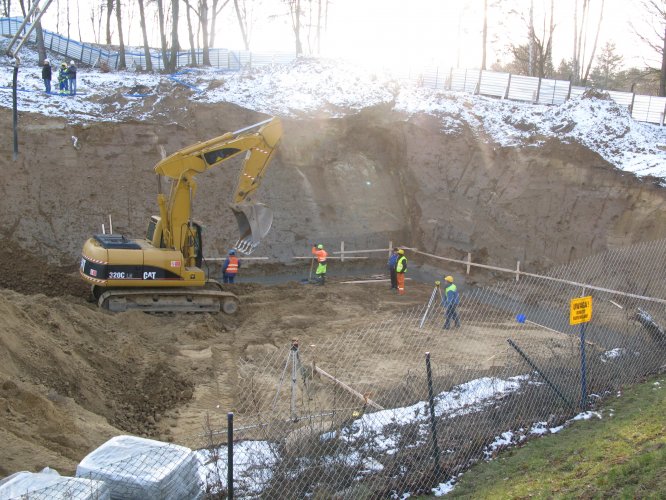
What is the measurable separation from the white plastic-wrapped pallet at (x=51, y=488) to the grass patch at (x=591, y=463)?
A: 12.3 ft

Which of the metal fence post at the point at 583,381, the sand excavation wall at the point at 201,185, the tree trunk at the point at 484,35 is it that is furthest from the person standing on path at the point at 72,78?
the tree trunk at the point at 484,35

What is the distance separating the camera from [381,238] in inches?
880

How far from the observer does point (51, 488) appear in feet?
16.3

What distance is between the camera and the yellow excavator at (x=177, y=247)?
1433 centimetres

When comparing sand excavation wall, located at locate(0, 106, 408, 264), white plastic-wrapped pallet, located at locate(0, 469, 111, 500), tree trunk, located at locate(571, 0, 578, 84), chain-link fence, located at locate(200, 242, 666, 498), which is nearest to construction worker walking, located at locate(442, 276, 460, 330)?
chain-link fence, located at locate(200, 242, 666, 498)

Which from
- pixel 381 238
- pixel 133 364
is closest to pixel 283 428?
pixel 133 364

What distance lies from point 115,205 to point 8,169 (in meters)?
3.34

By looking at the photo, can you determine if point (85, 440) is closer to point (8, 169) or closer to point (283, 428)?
point (283, 428)

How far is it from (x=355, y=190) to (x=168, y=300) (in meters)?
9.60

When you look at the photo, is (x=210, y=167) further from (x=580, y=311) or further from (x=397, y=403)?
(x=580, y=311)

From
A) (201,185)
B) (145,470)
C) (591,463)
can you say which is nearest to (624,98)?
(201,185)

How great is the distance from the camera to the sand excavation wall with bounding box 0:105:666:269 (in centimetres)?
1908

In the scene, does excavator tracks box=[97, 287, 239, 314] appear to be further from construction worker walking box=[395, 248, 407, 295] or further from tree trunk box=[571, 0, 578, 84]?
tree trunk box=[571, 0, 578, 84]

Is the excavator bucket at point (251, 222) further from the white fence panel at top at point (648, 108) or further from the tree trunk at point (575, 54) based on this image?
the tree trunk at point (575, 54)
